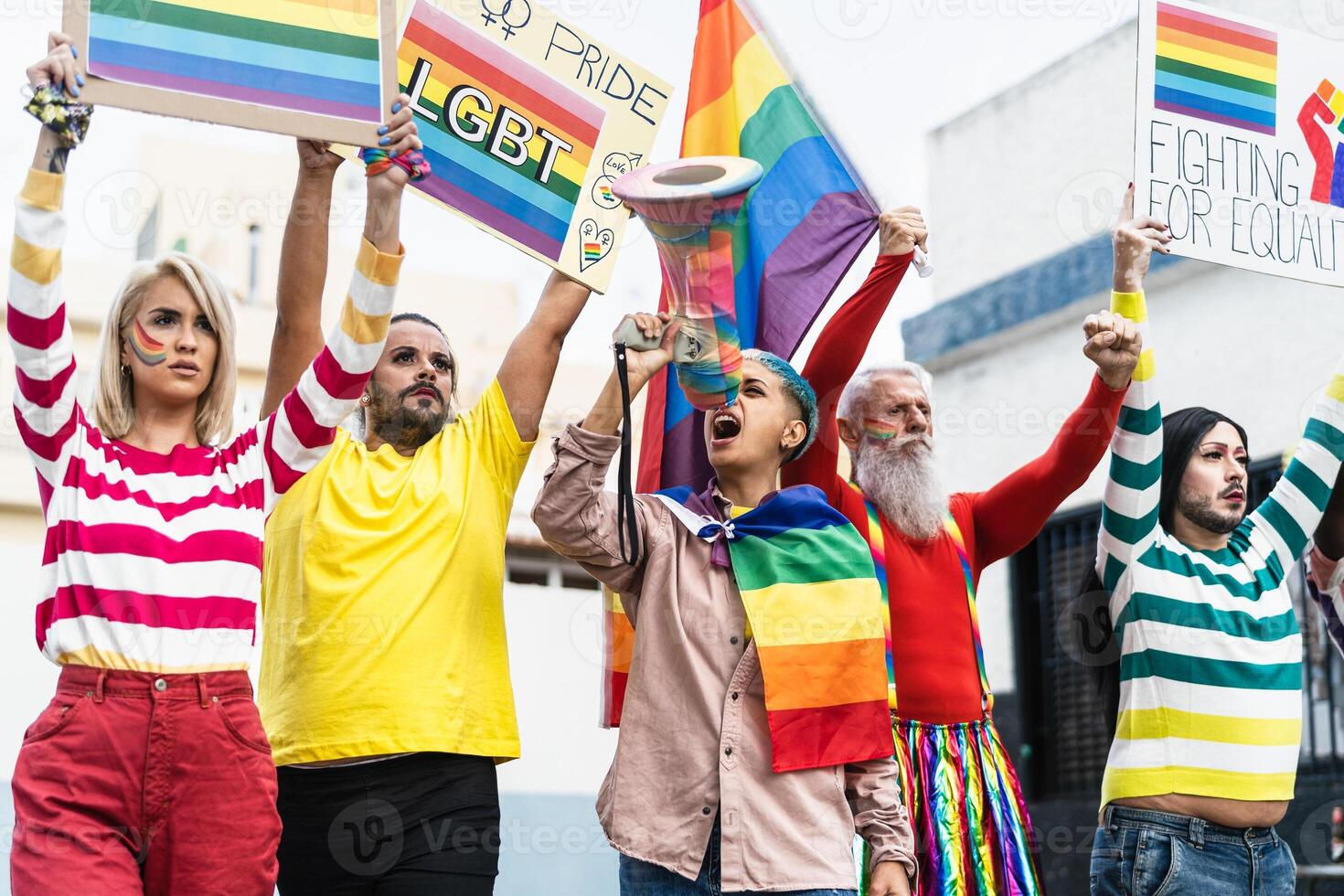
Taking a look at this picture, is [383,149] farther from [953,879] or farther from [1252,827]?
[1252,827]

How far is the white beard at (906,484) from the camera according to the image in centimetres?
402

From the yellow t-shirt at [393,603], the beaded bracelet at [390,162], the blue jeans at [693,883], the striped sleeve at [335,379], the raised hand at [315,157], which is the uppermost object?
the raised hand at [315,157]

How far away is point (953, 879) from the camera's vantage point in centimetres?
362

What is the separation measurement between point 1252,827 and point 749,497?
59.0 inches

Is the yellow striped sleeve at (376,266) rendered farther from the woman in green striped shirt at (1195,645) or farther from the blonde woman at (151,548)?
the woman in green striped shirt at (1195,645)

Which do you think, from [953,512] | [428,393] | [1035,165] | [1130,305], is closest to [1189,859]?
[953,512]

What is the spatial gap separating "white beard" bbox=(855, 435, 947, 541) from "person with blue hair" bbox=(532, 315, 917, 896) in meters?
0.51

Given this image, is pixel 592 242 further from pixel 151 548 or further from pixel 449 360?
pixel 151 548

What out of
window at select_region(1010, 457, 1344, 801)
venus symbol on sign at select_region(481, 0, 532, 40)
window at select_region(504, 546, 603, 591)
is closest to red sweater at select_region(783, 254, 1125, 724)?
venus symbol on sign at select_region(481, 0, 532, 40)

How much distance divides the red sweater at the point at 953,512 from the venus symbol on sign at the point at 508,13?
3.59 ft

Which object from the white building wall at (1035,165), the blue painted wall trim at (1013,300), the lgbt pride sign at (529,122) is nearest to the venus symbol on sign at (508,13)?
the lgbt pride sign at (529,122)

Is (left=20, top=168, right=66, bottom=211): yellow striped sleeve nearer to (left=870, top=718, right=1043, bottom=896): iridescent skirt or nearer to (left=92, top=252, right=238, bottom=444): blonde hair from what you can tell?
(left=92, top=252, right=238, bottom=444): blonde hair

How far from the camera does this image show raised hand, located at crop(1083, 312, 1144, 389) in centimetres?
391

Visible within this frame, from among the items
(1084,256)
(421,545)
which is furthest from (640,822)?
(1084,256)
